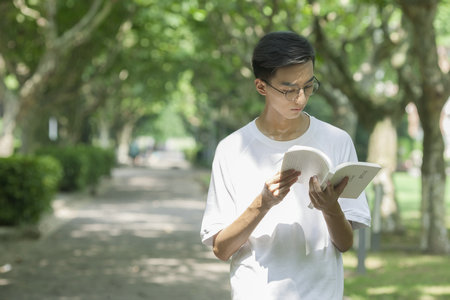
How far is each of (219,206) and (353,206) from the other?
47 centimetres

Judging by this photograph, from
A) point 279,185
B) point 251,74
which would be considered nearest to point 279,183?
point 279,185

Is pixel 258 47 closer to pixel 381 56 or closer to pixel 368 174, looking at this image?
pixel 368 174

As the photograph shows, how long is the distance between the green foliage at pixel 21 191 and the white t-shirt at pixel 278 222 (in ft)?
33.1

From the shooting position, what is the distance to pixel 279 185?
93.7 inches

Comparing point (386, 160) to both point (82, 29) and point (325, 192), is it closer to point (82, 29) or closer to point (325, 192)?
point (82, 29)

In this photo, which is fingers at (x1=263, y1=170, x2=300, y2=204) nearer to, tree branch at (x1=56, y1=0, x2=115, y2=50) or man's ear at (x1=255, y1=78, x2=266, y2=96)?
man's ear at (x1=255, y1=78, x2=266, y2=96)

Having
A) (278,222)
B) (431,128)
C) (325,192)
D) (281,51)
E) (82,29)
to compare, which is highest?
(82,29)

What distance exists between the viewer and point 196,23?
60.7 feet

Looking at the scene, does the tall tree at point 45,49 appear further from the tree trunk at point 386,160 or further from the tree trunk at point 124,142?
the tree trunk at point 124,142

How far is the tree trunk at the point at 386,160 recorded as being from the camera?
44.6 feet

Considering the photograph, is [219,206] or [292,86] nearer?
[292,86]

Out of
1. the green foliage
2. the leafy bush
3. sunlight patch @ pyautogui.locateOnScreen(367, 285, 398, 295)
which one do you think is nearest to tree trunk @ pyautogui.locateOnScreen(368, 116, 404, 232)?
sunlight patch @ pyautogui.locateOnScreen(367, 285, 398, 295)

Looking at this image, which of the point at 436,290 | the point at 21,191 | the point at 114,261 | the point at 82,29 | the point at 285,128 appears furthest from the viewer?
the point at 82,29

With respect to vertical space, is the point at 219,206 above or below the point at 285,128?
below
